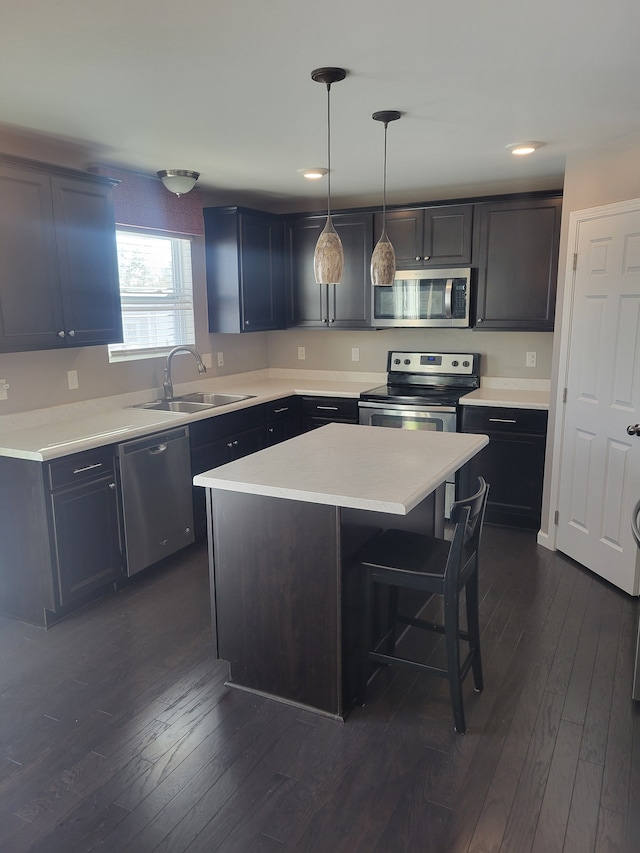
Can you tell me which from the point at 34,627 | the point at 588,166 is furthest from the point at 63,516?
the point at 588,166

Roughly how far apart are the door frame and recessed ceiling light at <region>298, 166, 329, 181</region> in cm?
154

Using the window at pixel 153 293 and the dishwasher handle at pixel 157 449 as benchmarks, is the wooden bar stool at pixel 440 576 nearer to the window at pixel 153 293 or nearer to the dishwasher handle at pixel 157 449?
the dishwasher handle at pixel 157 449

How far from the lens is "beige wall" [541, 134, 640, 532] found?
3.13 metres

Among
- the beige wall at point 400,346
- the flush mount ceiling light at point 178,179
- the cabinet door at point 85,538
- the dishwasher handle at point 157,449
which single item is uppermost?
the flush mount ceiling light at point 178,179

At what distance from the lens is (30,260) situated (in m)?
2.92

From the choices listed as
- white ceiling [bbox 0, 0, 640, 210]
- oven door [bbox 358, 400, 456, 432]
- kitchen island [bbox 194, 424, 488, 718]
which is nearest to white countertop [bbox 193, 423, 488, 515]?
kitchen island [bbox 194, 424, 488, 718]

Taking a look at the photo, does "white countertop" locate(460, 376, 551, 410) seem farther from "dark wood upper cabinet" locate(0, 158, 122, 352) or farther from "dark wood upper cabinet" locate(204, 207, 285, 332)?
"dark wood upper cabinet" locate(0, 158, 122, 352)

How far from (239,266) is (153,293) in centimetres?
71

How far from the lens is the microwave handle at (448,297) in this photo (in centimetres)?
432

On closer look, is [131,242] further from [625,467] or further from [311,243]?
[625,467]

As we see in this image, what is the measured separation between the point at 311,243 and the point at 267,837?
4102mm

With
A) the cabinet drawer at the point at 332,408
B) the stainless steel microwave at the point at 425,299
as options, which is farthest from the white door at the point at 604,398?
the cabinet drawer at the point at 332,408

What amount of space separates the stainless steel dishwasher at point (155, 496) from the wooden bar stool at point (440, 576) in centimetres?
149

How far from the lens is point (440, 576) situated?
6.95ft
